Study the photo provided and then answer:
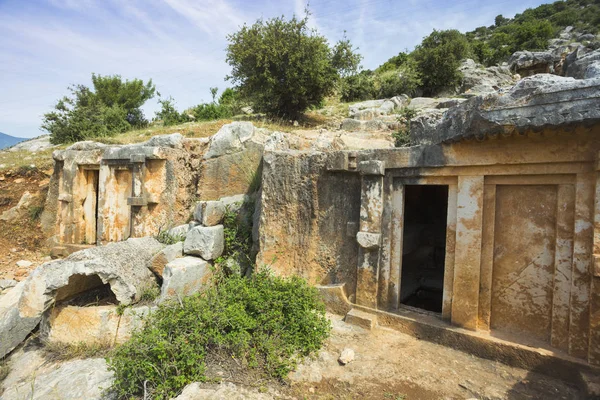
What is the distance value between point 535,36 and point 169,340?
34.6 meters

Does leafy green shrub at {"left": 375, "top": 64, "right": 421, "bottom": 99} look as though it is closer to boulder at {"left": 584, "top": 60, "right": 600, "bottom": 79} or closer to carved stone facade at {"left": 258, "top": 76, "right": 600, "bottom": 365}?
carved stone facade at {"left": 258, "top": 76, "right": 600, "bottom": 365}

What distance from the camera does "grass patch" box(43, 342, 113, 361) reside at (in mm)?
4051


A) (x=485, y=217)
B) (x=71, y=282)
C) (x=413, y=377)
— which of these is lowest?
(x=413, y=377)

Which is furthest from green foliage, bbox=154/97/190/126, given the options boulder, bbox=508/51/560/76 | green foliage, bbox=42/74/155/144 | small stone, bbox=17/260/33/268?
boulder, bbox=508/51/560/76

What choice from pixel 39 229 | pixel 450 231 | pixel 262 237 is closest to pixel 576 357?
pixel 450 231

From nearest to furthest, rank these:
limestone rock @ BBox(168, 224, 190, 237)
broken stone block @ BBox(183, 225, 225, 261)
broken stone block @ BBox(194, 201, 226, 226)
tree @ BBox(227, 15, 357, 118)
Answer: broken stone block @ BBox(183, 225, 225, 261) < broken stone block @ BBox(194, 201, 226, 226) < limestone rock @ BBox(168, 224, 190, 237) < tree @ BBox(227, 15, 357, 118)

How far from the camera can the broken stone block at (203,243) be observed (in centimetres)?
517

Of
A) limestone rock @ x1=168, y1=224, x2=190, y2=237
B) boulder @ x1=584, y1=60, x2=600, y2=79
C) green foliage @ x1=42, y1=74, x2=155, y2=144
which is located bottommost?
limestone rock @ x1=168, y1=224, x2=190, y2=237

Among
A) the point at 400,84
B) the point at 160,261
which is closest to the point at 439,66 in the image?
the point at 400,84

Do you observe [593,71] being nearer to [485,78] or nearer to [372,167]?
[372,167]

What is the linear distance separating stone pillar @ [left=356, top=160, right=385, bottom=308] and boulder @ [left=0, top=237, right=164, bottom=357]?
131 inches

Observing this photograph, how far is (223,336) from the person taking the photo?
3.40 meters

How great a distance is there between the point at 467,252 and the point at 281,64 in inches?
448

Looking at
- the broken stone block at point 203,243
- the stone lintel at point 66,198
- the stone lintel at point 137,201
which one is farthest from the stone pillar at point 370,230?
the stone lintel at point 66,198
